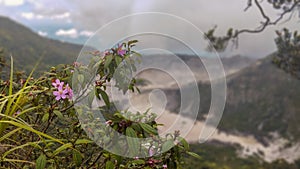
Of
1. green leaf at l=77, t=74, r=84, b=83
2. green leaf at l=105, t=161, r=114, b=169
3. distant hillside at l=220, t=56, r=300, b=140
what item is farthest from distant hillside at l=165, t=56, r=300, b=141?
green leaf at l=105, t=161, r=114, b=169

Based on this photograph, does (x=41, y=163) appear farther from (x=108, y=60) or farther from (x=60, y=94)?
(x=108, y=60)

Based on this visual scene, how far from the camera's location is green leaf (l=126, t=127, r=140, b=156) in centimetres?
115

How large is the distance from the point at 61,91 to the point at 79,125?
164 mm

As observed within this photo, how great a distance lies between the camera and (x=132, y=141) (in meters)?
1.16

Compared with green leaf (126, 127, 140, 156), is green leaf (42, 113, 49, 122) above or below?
above

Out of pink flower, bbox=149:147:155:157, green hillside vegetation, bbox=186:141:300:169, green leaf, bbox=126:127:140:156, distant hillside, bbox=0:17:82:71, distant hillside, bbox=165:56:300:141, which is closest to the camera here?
→ green leaf, bbox=126:127:140:156

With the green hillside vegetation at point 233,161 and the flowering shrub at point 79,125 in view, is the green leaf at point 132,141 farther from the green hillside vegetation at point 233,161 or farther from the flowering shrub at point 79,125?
the green hillside vegetation at point 233,161

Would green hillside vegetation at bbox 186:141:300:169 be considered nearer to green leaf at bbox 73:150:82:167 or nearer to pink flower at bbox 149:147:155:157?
pink flower at bbox 149:147:155:157

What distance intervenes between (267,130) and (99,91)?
51.5 meters

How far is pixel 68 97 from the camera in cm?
150

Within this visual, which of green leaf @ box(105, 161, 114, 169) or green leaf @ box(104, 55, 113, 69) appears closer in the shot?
green leaf @ box(105, 161, 114, 169)

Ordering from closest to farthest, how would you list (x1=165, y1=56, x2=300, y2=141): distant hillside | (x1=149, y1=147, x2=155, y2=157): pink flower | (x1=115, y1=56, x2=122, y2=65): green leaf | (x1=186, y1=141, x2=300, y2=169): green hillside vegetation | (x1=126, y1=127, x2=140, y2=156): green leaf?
1. (x1=126, y1=127, x2=140, y2=156): green leaf
2. (x1=149, y1=147, x2=155, y2=157): pink flower
3. (x1=115, y1=56, x2=122, y2=65): green leaf
4. (x1=186, y1=141, x2=300, y2=169): green hillside vegetation
5. (x1=165, y1=56, x2=300, y2=141): distant hillside

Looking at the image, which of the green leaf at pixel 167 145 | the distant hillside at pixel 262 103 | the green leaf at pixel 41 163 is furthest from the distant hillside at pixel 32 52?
the distant hillside at pixel 262 103

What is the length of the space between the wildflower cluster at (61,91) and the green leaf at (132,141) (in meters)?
0.44
